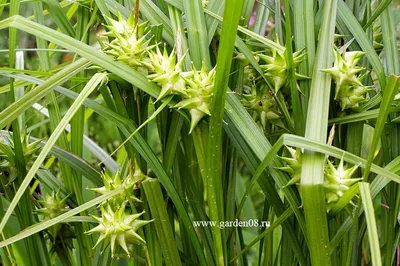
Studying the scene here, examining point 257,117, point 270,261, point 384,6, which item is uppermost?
point 384,6

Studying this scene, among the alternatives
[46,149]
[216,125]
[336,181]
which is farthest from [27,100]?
[336,181]

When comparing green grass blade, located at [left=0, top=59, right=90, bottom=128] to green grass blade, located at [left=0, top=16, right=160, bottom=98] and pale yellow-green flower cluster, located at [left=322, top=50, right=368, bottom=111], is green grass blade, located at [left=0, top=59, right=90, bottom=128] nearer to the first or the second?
green grass blade, located at [left=0, top=16, right=160, bottom=98]

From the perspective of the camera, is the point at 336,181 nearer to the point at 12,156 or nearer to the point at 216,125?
the point at 216,125

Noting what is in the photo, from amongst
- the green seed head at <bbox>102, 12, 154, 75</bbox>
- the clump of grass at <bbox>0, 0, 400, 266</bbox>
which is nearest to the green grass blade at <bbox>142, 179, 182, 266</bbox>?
the clump of grass at <bbox>0, 0, 400, 266</bbox>

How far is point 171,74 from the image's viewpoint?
477 mm

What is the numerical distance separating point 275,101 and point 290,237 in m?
0.13

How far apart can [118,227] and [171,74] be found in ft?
0.48

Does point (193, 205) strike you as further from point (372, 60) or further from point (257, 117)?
point (372, 60)

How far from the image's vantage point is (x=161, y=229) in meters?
0.56

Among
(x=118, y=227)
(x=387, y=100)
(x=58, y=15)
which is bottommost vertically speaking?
(x=118, y=227)

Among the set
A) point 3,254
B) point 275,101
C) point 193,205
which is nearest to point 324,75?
point 275,101

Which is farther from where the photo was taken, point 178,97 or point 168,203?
point 168,203

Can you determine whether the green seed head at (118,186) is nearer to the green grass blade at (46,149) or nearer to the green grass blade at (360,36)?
the green grass blade at (46,149)

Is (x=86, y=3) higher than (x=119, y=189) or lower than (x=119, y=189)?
higher
